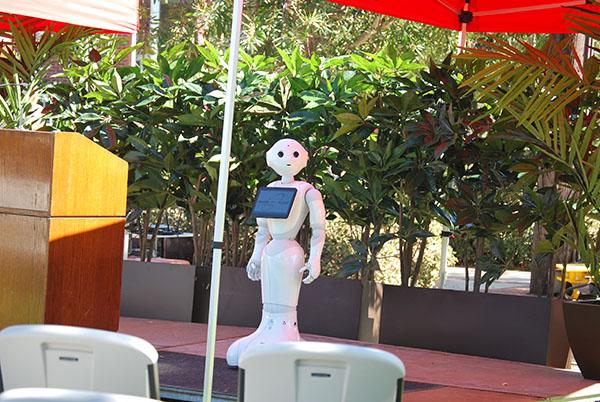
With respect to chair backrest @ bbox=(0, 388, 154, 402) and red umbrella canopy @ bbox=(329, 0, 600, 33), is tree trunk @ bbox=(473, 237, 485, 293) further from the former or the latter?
chair backrest @ bbox=(0, 388, 154, 402)

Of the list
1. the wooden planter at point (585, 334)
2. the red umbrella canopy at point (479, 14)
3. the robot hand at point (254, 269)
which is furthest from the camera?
the red umbrella canopy at point (479, 14)

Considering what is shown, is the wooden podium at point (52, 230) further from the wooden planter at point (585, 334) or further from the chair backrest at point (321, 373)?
the wooden planter at point (585, 334)

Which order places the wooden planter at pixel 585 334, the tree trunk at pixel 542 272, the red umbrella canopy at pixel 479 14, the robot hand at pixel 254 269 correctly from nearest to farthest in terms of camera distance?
the robot hand at pixel 254 269
the wooden planter at pixel 585 334
the tree trunk at pixel 542 272
the red umbrella canopy at pixel 479 14

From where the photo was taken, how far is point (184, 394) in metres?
5.64

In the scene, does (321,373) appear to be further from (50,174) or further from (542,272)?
(542,272)

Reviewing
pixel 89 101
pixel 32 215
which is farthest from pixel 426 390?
pixel 89 101

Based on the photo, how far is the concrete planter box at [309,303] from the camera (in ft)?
26.0

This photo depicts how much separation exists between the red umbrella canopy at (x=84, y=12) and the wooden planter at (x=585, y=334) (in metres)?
3.47

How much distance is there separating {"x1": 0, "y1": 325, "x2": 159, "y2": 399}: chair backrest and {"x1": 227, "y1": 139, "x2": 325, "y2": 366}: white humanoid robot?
278cm

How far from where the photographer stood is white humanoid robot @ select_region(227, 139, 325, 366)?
5.95m

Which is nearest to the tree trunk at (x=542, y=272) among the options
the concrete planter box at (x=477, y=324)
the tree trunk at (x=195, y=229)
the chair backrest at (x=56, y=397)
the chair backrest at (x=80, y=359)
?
the concrete planter box at (x=477, y=324)

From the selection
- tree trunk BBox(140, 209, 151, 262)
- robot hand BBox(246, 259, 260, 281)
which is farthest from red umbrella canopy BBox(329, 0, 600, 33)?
robot hand BBox(246, 259, 260, 281)

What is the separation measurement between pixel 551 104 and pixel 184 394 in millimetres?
2733

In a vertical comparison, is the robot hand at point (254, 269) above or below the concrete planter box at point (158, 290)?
above
